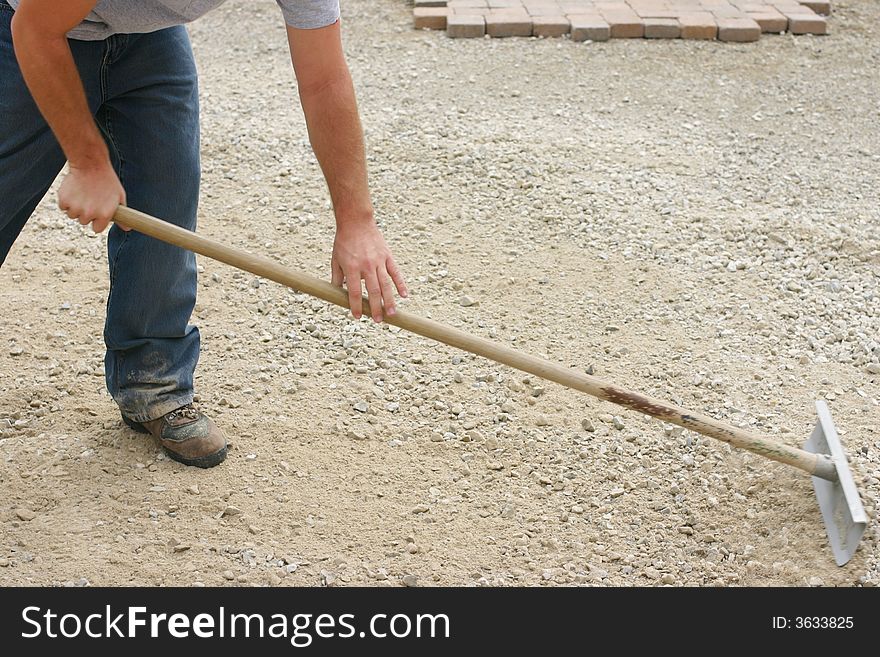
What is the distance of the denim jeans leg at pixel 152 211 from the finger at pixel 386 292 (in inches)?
23.4

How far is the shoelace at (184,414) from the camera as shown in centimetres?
261

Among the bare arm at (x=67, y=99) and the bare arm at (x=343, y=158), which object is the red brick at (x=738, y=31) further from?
the bare arm at (x=67, y=99)

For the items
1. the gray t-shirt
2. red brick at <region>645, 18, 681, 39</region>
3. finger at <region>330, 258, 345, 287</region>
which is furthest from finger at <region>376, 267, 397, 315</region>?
red brick at <region>645, 18, 681, 39</region>

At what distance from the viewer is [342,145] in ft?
7.06

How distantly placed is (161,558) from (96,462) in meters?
0.44

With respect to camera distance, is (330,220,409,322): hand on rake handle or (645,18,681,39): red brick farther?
(645,18,681,39): red brick

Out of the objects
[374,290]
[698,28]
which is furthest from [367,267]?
[698,28]

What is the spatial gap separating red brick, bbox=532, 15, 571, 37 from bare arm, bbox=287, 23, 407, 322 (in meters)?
3.71

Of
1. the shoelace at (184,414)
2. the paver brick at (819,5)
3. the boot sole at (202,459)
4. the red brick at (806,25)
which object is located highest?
the paver brick at (819,5)

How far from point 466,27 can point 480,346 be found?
3860 mm

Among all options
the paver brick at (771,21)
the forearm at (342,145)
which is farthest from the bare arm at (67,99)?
the paver brick at (771,21)

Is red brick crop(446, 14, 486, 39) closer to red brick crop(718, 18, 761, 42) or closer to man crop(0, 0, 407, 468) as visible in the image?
red brick crop(718, 18, 761, 42)

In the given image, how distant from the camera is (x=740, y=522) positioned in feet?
8.04

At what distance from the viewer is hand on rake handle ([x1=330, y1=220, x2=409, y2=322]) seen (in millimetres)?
2121
